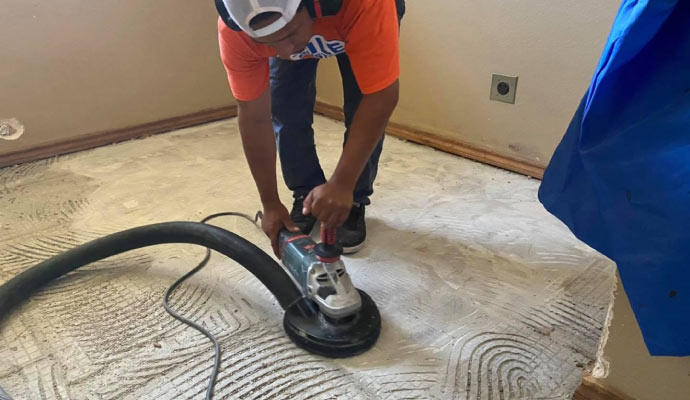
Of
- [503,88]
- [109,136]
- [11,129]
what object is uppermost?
[503,88]

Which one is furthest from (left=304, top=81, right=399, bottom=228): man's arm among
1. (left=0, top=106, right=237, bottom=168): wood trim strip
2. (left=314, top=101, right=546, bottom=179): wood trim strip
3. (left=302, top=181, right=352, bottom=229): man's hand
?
(left=0, top=106, right=237, bottom=168): wood trim strip

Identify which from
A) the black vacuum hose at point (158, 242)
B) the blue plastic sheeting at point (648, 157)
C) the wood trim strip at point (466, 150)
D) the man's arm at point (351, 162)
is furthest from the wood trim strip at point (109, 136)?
the blue plastic sheeting at point (648, 157)

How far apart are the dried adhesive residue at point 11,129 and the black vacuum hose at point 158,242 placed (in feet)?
3.23

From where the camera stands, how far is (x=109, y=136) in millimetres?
1920

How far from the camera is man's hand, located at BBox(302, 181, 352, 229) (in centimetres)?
81

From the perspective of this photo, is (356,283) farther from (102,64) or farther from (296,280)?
(102,64)

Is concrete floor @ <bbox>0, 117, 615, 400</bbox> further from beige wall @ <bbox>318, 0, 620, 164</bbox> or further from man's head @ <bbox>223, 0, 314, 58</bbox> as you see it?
man's head @ <bbox>223, 0, 314, 58</bbox>

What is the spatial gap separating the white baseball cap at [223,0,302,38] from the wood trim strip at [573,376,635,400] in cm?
70

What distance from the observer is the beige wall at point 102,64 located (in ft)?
5.52

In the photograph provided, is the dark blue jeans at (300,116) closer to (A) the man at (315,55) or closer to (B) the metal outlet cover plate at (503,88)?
(A) the man at (315,55)

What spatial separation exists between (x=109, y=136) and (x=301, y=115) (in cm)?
112

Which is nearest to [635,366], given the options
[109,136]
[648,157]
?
[648,157]

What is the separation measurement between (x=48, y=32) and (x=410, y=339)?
1668 millimetres

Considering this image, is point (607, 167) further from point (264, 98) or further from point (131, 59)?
point (131, 59)
